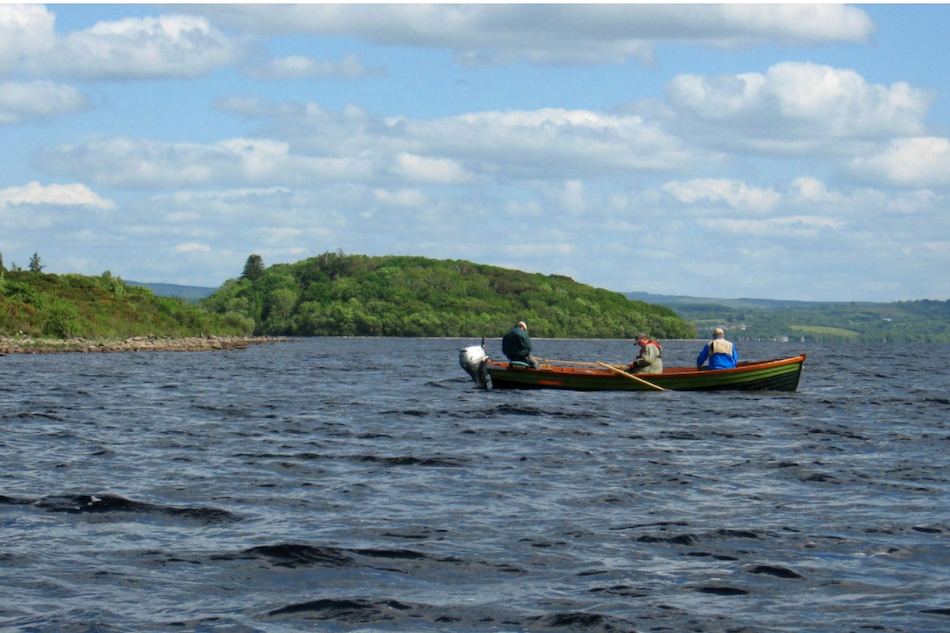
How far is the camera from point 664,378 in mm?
34000

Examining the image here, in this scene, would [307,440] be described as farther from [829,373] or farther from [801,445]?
[829,373]

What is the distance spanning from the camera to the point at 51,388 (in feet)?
115

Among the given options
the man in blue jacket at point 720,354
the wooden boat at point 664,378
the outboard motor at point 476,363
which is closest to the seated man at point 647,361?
the wooden boat at point 664,378

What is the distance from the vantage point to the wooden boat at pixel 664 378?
33.5m

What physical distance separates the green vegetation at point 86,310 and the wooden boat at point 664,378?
138ft

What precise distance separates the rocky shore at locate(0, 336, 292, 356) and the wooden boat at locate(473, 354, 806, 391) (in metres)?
35.0

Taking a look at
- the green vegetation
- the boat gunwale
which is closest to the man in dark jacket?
the boat gunwale

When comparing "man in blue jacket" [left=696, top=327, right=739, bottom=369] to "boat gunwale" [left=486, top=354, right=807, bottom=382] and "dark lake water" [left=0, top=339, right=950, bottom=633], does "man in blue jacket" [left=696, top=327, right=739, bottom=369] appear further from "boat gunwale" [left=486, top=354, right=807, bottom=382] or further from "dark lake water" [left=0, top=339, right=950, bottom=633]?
"dark lake water" [left=0, top=339, right=950, bottom=633]

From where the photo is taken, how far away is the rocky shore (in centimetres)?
6166

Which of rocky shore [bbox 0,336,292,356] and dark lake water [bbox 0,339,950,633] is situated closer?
dark lake water [bbox 0,339,950,633]

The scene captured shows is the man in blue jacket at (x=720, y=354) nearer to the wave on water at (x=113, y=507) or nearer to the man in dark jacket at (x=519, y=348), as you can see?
the man in dark jacket at (x=519, y=348)

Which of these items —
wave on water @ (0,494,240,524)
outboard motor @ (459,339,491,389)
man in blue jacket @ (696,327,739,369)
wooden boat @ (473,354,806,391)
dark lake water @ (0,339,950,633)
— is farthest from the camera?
outboard motor @ (459,339,491,389)

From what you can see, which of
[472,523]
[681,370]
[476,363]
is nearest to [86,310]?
[476,363]

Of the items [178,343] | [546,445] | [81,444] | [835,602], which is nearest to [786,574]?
[835,602]
